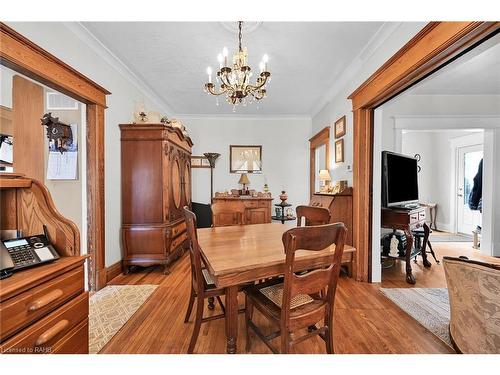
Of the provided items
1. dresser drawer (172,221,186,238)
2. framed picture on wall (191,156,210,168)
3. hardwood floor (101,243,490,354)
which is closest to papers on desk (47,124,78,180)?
dresser drawer (172,221,186,238)

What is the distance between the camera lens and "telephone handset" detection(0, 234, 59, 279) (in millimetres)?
910

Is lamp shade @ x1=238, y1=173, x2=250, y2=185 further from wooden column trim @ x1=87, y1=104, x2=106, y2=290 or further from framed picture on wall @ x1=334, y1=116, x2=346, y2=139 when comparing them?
wooden column trim @ x1=87, y1=104, x2=106, y2=290

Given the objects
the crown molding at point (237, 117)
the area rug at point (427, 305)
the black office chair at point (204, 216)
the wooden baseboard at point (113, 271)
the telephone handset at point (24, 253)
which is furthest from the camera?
the crown molding at point (237, 117)

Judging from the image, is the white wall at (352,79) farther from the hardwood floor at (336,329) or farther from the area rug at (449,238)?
the area rug at (449,238)

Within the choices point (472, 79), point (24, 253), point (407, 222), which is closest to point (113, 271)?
→ point (24, 253)

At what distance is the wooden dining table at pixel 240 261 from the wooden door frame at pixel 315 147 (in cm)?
267

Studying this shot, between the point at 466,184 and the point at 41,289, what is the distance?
7.15m

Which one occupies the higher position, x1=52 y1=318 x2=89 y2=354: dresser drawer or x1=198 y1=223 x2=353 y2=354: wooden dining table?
x1=198 y1=223 x2=353 y2=354: wooden dining table

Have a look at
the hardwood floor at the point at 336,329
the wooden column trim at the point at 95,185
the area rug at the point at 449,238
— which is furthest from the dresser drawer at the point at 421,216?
the wooden column trim at the point at 95,185

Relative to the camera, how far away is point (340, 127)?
10.8ft

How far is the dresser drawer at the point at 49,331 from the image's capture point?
2.68ft

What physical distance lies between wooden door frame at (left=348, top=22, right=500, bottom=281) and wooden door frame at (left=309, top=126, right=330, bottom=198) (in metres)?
1.11
